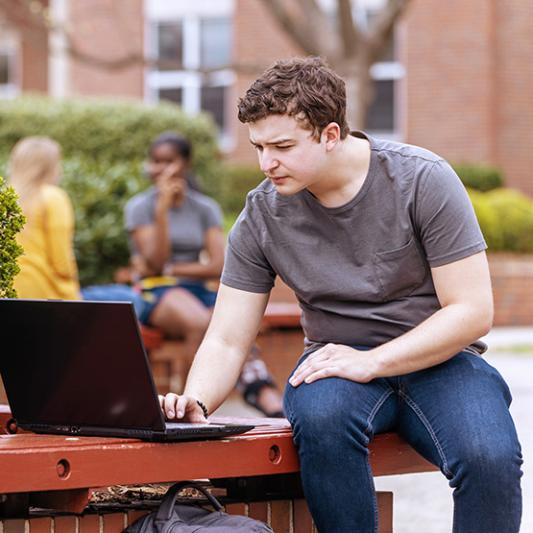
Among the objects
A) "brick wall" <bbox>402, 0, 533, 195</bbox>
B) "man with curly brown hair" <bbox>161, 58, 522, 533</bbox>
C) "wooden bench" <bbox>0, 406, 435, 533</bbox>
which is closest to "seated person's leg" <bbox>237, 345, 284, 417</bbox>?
"man with curly brown hair" <bbox>161, 58, 522, 533</bbox>

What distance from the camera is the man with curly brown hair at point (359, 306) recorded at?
126 inches

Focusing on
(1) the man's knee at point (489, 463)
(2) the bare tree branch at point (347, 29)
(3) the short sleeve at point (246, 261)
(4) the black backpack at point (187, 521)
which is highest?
(2) the bare tree branch at point (347, 29)

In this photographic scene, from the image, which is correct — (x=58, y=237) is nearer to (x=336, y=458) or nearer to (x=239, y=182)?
(x=336, y=458)

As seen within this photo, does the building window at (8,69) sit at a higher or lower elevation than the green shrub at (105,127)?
higher

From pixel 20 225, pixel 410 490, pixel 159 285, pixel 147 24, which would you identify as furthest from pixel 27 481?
pixel 147 24

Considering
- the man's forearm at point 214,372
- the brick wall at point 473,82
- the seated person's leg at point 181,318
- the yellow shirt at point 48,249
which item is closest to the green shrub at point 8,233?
the man's forearm at point 214,372

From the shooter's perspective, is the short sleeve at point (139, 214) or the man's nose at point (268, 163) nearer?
the man's nose at point (268, 163)

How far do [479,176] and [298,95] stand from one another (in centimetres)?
1377

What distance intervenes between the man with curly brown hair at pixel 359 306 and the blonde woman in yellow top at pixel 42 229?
3469mm

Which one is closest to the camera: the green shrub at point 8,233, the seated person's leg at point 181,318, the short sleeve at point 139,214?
the green shrub at point 8,233

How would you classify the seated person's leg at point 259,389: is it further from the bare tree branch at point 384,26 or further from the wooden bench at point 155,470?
the bare tree branch at point 384,26

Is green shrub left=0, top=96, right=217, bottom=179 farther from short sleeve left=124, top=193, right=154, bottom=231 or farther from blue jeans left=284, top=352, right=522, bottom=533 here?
blue jeans left=284, top=352, right=522, bottom=533

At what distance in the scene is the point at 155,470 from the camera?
3000 mm

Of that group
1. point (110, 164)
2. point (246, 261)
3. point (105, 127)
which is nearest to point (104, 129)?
point (105, 127)
